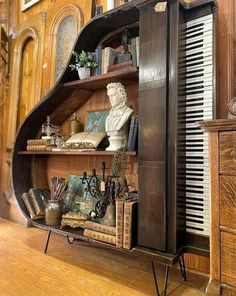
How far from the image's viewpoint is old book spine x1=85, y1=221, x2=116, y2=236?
5.76 feet

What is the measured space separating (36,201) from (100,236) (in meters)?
0.96

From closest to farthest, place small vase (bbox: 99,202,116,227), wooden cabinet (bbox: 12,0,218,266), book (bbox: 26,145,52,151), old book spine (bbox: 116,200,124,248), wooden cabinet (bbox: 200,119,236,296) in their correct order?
1. wooden cabinet (bbox: 200,119,236,296)
2. wooden cabinet (bbox: 12,0,218,266)
3. old book spine (bbox: 116,200,124,248)
4. small vase (bbox: 99,202,116,227)
5. book (bbox: 26,145,52,151)

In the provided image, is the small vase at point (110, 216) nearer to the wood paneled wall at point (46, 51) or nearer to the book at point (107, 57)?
the wood paneled wall at point (46, 51)

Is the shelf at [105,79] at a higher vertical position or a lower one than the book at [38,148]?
higher

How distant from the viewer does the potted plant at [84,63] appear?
7.27 ft

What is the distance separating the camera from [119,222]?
→ 1.70 m

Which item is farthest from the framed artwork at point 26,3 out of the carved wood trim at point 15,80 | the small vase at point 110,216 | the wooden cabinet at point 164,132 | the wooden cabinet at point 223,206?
the wooden cabinet at point 223,206

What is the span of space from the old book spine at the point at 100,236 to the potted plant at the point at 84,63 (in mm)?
1275

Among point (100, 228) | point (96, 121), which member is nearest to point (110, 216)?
point (100, 228)

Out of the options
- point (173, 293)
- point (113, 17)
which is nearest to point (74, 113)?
point (113, 17)

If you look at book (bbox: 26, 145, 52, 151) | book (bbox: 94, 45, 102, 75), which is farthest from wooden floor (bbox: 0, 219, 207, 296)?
book (bbox: 94, 45, 102, 75)

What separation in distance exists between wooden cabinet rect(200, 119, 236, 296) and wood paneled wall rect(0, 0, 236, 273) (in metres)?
0.59

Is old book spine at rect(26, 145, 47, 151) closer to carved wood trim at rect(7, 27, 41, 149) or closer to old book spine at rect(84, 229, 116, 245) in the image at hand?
carved wood trim at rect(7, 27, 41, 149)

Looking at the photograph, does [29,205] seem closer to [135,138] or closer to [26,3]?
[135,138]
